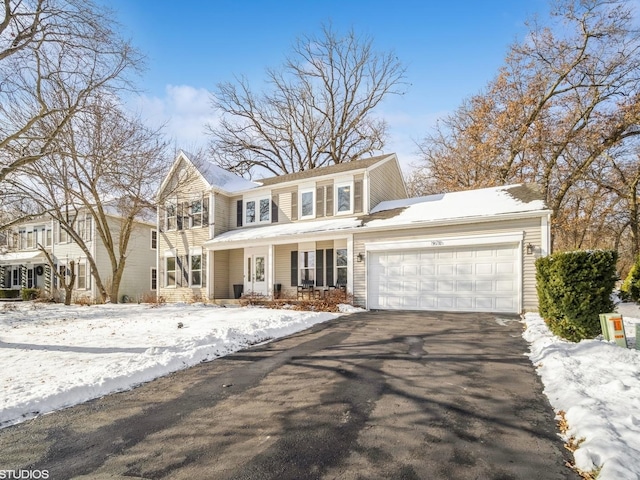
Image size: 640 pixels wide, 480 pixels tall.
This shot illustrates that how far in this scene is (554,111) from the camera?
19.3 m

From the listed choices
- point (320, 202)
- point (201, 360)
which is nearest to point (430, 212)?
point (320, 202)

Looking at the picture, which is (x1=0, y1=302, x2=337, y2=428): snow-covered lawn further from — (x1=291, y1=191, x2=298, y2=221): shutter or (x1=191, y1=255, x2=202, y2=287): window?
(x1=291, y1=191, x2=298, y2=221): shutter

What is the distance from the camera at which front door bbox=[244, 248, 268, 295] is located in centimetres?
1650

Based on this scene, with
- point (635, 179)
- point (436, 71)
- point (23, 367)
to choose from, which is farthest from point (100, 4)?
point (635, 179)

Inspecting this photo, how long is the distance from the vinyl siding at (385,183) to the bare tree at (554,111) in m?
5.28

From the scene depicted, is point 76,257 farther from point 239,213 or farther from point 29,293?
point 239,213

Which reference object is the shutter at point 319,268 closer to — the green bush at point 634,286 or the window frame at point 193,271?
the window frame at point 193,271

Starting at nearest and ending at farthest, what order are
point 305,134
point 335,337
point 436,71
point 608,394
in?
point 608,394 → point 335,337 → point 436,71 → point 305,134

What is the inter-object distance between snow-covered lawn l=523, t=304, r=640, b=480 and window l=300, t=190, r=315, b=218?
11077mm

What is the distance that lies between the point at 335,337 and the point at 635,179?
66.0 feet

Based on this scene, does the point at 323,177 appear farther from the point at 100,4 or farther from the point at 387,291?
the point at 100,4

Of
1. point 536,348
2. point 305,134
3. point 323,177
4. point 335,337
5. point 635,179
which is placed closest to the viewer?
point 536,348

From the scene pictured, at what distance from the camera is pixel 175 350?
634 centimetres

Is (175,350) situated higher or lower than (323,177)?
lower
